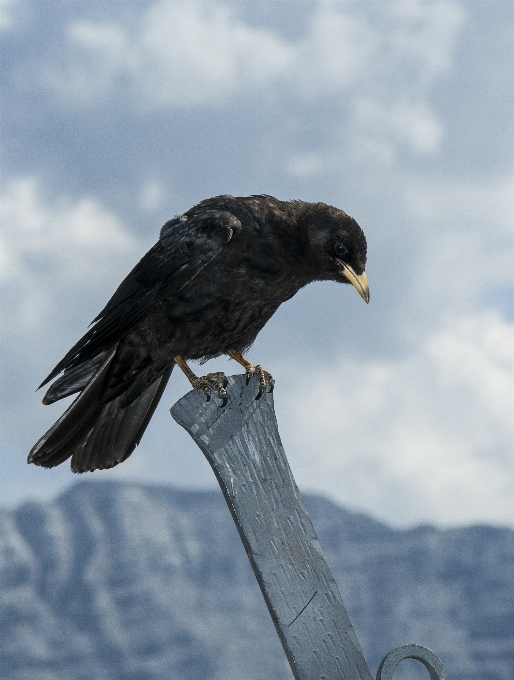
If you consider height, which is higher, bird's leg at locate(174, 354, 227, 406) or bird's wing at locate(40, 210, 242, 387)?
bird's wing at locate(40, 210, 242, 387)

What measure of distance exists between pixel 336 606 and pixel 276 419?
1.00 meters

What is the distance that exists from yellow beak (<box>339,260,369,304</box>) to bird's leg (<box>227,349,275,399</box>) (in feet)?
3.27

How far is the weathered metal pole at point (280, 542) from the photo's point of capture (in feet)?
14.2

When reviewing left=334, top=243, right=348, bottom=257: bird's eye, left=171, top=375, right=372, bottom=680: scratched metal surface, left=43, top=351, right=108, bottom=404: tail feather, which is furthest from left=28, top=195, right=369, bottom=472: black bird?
left=171, top=375, right=372, bottom=680: scratched metal surface

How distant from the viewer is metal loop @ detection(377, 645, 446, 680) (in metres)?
4.23

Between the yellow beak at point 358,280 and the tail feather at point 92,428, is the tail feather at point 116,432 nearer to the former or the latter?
the tail feather at point 92,428

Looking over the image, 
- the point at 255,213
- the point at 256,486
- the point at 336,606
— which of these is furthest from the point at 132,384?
the point at 336,606

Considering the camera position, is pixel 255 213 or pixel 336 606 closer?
pixel 336 606

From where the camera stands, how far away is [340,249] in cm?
686

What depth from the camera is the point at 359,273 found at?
6.92 meters

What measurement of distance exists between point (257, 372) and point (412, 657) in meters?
2.03

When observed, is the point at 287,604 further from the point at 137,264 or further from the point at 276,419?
the point at 137,264

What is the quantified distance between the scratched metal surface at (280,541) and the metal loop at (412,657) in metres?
0.11

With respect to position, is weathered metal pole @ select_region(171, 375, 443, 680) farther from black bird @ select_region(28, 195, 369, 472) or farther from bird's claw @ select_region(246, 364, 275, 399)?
black bird @ select_region(28, 195, 369, 472)
